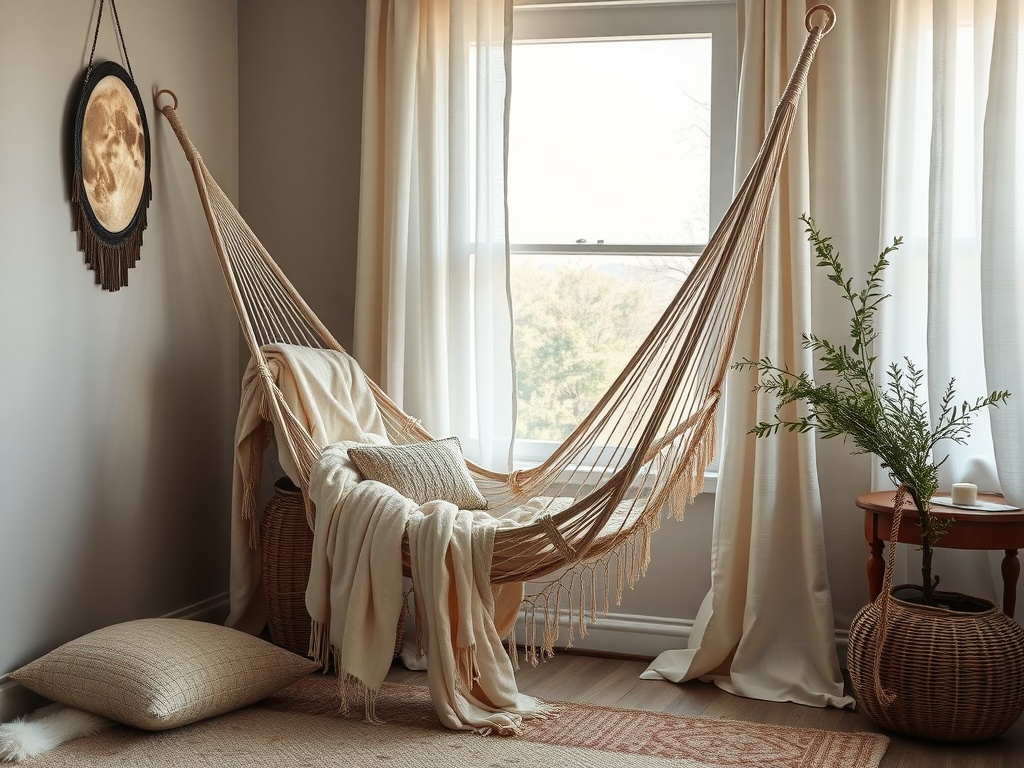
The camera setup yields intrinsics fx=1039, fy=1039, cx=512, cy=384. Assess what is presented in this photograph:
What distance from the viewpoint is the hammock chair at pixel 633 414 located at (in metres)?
2.24

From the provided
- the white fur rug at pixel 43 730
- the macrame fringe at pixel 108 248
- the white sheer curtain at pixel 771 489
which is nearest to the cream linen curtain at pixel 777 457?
the white sheer curtain at pixel 771 489

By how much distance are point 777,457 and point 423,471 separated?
3.17 ft

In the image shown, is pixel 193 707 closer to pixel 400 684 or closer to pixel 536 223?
pixel 400 684

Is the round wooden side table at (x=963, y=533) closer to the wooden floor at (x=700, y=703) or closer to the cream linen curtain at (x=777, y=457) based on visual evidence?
the cream linen curtain at (x=777, y=457)

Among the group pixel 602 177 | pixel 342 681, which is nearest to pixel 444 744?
pixel 342 681

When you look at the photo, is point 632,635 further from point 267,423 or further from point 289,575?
point 267,423

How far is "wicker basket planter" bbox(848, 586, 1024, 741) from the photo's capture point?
→ 236 cm

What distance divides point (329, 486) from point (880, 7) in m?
→ 1.97

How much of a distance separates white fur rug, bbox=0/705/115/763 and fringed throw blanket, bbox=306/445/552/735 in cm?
54

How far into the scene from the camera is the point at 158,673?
2.37m

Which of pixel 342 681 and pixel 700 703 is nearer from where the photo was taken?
pixel 342 681

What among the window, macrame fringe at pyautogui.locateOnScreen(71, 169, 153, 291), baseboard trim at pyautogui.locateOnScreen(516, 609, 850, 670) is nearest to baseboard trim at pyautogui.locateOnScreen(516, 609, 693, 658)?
baseboard trim at pyautogui.locateOnScreen(516, 609, 850, 670)

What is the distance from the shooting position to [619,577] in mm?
2537

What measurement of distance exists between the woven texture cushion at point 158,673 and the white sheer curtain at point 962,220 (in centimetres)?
170
